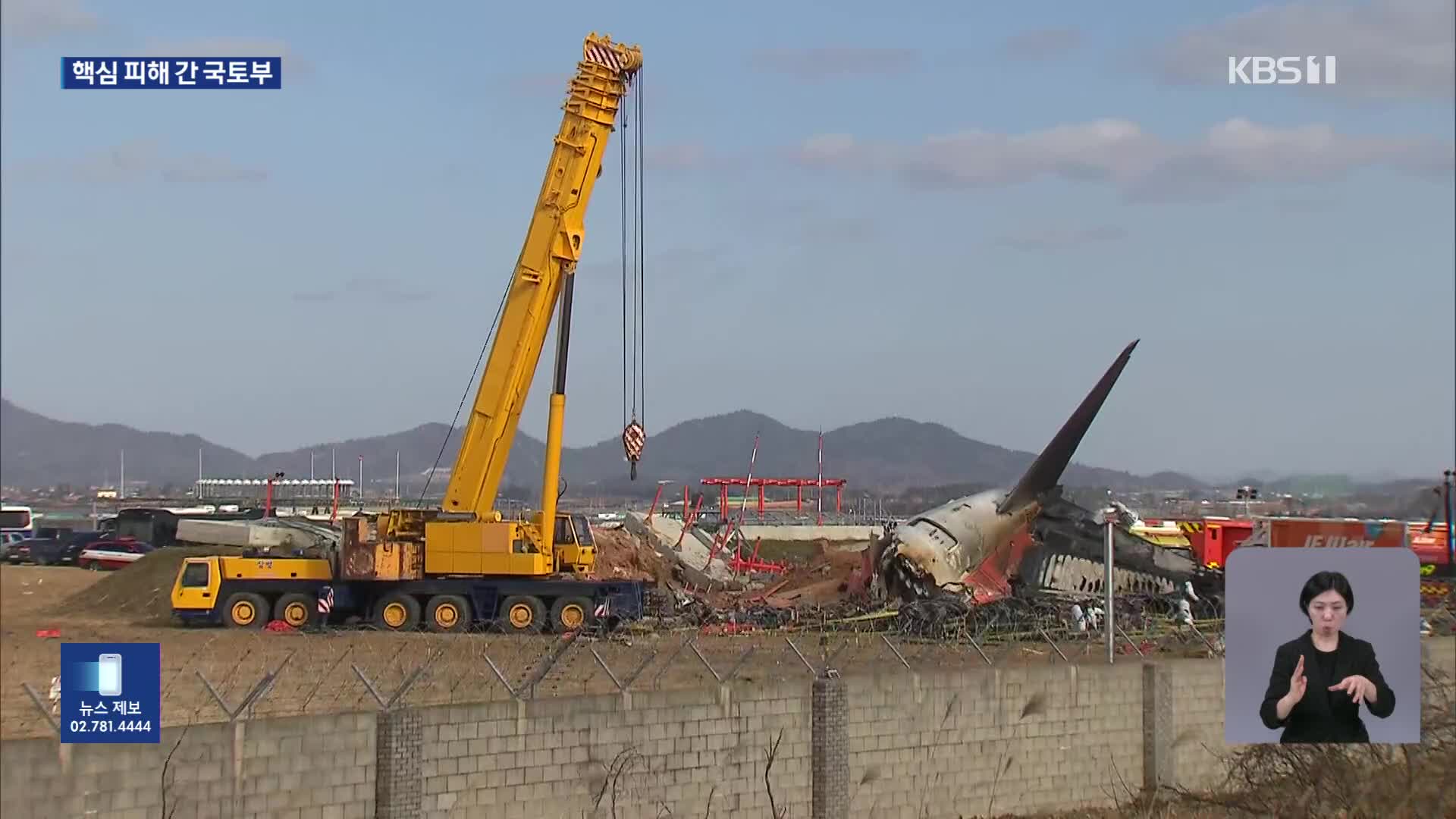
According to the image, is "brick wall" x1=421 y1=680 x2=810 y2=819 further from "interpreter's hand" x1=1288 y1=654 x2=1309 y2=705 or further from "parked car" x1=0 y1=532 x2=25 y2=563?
"interpreter's hand" x1=1288 y1=654 x2=1309 y2=705

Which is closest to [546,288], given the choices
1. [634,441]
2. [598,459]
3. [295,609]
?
[634,441]

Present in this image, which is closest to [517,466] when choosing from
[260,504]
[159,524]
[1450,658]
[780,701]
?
[260,504]

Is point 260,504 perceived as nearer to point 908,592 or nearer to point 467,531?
point 467,531

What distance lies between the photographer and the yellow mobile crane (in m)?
37.3

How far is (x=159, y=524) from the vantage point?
149ft

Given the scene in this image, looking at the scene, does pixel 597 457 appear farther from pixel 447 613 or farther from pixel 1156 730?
pixel 1156 730

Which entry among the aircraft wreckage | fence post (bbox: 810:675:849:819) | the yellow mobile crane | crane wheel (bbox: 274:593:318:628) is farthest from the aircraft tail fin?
fence post (bbox: 810:675:849:819)

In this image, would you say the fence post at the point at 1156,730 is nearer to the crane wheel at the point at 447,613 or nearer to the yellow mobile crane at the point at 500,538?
the yellow mobile crane at the point at 500,538

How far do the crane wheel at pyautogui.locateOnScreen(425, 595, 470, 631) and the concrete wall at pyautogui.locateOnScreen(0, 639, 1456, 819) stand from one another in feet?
59.9

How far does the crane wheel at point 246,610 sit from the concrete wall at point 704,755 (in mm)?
21668

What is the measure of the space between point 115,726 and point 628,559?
118 feet

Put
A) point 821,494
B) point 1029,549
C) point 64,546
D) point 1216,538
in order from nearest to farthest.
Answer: point 1029,549 < point 64,546 < point 1216,538 < point 821,494

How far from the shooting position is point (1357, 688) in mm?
13453

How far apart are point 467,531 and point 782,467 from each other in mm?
48534
